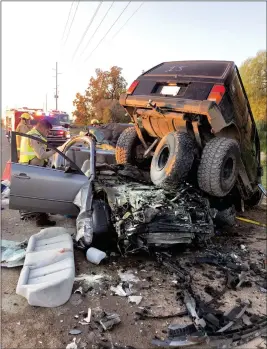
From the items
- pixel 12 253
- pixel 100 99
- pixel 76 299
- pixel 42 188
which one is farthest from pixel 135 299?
pixel 100 99

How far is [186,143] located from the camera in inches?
179

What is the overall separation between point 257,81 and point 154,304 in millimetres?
21108

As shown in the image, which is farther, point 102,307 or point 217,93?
point 217,93

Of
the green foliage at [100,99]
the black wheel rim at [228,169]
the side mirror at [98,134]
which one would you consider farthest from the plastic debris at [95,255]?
the side mirror at [98,134]

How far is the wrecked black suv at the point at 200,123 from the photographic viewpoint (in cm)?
438

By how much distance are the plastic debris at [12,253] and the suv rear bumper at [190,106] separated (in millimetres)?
2701

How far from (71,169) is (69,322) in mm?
2019

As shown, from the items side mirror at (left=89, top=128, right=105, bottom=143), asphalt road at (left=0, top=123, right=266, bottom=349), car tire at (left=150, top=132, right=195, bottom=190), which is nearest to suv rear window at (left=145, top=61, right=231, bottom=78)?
car tire at (left=150, top=132, right=195, bottom=190)

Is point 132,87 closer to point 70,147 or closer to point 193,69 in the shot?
point 193,69

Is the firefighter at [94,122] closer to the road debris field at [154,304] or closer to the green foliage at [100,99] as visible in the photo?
the green foliage at [100,99]

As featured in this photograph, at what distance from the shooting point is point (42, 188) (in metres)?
4.15

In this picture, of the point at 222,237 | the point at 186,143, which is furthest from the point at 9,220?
the point at 222,237

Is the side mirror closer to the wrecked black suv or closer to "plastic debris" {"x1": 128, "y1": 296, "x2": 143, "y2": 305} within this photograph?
the wrecked black suv

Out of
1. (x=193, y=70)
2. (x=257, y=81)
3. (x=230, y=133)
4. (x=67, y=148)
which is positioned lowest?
(x=67, y=148)
